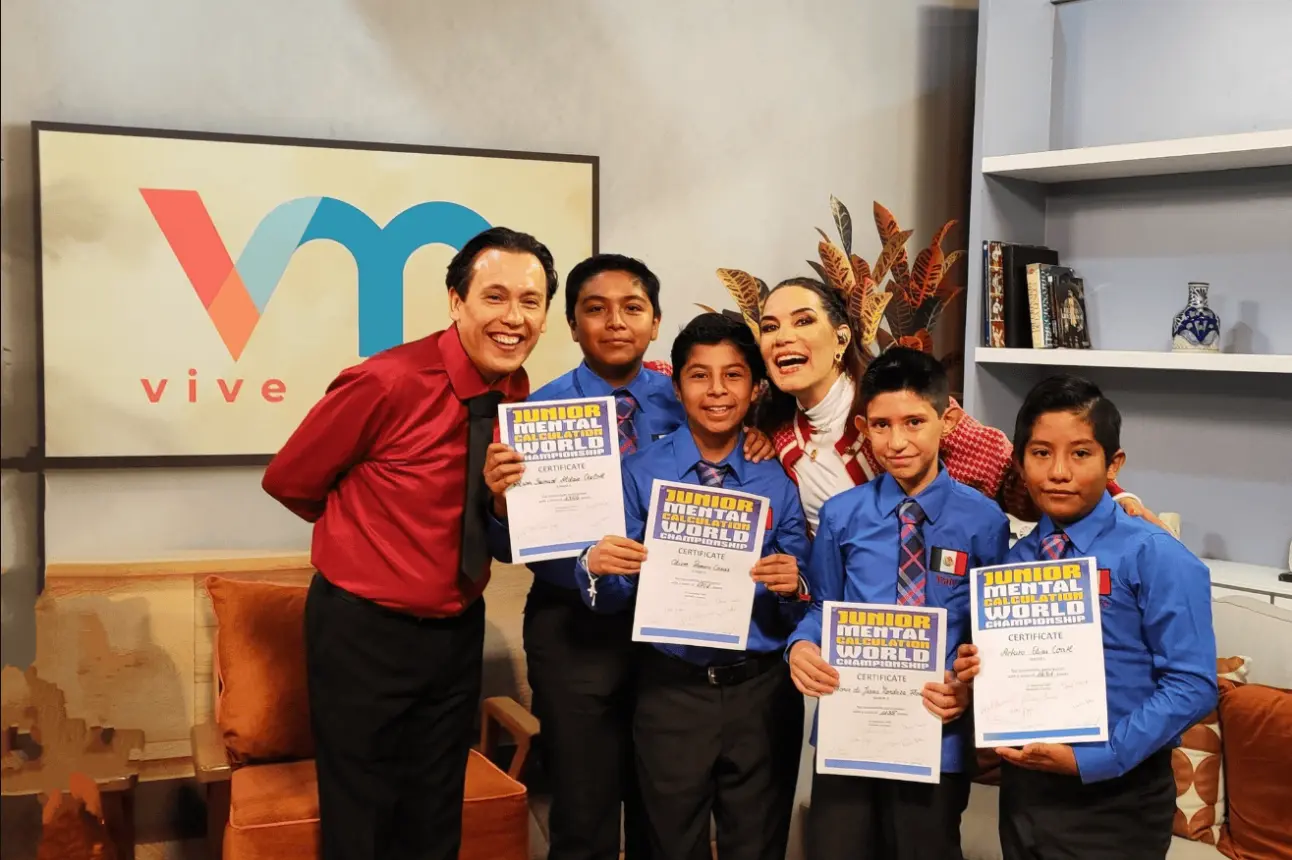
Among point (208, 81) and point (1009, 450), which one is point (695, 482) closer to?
point (1009, 450)

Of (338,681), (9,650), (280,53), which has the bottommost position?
(338,681)

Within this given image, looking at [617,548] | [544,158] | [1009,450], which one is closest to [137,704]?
[617,548]

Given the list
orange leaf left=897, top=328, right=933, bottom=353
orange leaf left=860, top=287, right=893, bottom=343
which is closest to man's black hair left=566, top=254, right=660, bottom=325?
orange leaf left=860, top=287, right=893, bottom=343

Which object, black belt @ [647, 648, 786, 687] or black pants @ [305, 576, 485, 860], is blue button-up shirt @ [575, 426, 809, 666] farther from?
black pants @ [305, 576, 485, 860]

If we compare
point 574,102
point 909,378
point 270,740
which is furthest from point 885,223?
point 270,740

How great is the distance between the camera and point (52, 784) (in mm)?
752

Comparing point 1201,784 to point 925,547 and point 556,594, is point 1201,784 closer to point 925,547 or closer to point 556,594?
point 925,547

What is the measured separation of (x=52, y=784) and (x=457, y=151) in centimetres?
268

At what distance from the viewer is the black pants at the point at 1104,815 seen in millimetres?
1771

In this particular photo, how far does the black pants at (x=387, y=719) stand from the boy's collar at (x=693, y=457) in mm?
492

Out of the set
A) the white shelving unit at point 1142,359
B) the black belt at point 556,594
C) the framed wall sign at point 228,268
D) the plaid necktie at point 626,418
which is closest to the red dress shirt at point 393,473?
the black belt at point 556,594

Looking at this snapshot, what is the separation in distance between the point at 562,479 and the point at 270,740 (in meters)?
1.23

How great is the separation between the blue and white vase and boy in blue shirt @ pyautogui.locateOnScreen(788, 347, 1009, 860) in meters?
1.81

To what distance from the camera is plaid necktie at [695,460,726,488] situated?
2070 millimetres
